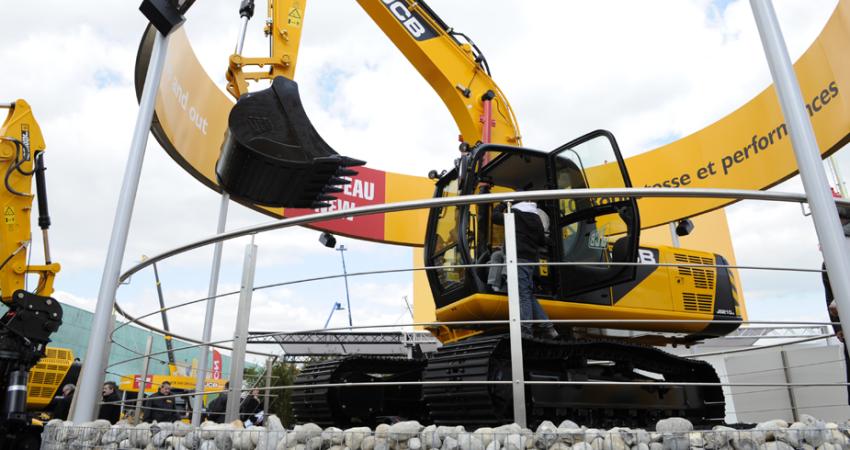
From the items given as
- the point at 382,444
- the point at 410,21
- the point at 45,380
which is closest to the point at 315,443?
the point at 382,444

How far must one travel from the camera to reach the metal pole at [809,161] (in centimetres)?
268

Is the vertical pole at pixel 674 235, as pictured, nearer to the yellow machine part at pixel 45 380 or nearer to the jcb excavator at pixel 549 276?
the jcb excavator at pixel 549 276

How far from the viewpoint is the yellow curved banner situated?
23.9ft

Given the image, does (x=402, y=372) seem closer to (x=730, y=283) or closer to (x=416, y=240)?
(x=730, y=283)

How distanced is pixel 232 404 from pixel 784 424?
8.52 ft

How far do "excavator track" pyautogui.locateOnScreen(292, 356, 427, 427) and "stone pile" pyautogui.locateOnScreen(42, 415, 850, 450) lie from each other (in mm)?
2299

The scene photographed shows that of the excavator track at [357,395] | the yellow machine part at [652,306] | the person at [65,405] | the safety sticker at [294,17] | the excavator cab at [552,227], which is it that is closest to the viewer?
the yellow machine part at [652,306]

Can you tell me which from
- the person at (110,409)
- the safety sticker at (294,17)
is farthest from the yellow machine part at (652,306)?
the person at (110,409)

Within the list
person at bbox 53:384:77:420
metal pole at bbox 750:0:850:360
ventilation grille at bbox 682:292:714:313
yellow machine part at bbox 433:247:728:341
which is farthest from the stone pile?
person at bbox 53:384:77:420

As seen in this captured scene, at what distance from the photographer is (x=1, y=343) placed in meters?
6.40

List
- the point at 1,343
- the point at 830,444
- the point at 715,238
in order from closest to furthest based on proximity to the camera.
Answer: the point at 830,444 → the point at 1,343 → the point at 715,238

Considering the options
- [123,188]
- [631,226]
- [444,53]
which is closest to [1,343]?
[123,188]

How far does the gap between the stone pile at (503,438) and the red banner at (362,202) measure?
23.5 feet

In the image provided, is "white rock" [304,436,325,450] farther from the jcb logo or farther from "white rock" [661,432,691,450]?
the jcb logo
